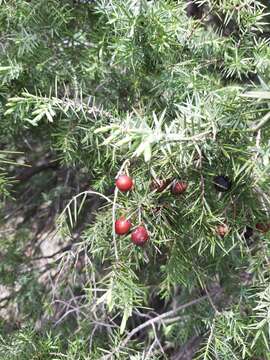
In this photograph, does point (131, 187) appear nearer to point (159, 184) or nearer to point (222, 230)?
point (159, 184)

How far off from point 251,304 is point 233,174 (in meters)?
0.54

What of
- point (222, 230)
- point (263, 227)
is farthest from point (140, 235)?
point (263, 227)

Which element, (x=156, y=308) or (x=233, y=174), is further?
(x=156, y=308)

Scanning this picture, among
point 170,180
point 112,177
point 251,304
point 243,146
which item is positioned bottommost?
point 251,304

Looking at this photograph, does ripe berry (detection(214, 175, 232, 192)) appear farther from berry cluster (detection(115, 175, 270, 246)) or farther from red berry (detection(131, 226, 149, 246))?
red berry (detection(131, 226, 149, 246))

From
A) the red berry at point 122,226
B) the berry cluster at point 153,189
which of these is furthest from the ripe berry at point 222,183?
the red berry at point 122,226

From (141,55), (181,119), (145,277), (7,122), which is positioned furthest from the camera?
(145,277)

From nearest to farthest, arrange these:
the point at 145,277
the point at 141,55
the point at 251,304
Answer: the point at 141,55
the point at 251,304
the point at 145,277

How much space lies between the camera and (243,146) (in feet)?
3.68

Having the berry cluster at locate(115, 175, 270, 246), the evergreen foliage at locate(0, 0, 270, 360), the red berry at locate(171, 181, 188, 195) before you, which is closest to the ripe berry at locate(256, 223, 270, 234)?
the evergreen foliage at locate(0, 0, 270, 360)

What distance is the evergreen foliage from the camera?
A: 1.13 m

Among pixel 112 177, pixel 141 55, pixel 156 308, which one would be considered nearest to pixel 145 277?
pixel 156 308

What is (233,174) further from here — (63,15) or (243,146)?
(63,15)

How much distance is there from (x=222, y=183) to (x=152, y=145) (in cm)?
26
